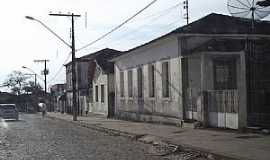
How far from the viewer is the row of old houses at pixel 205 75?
20031 mm

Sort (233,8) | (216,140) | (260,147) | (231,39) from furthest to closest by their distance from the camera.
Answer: (231,39), (233,8), (216,140), (260,147)

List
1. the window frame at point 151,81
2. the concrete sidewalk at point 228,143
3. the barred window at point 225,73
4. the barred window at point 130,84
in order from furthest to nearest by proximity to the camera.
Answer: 1. the barred window at point 130,84
2. the window frame at point 151,81
3. the barred window at point 225,73
4. the concrete sidewalk at point 228,143

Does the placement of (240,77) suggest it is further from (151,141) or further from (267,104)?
(151,141)

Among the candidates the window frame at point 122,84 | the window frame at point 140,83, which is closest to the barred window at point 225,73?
the window frame at point 140,83

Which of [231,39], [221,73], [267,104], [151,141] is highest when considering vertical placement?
[231,39]

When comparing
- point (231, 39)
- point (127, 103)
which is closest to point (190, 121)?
point (231, 39)

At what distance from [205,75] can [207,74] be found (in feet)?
0.70

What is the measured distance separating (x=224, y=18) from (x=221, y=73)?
4873 millimetres

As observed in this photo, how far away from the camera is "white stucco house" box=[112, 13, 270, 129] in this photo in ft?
65.8

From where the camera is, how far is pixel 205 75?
23.8 meters

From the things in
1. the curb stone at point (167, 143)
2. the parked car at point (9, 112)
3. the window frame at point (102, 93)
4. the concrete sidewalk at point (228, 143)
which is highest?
the window frame at point (102, 93)

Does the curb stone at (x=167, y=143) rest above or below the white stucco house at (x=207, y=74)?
below

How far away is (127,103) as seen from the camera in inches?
1547

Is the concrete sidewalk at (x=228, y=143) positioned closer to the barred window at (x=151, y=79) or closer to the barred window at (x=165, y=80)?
the barred window at (x=165, y=80)
